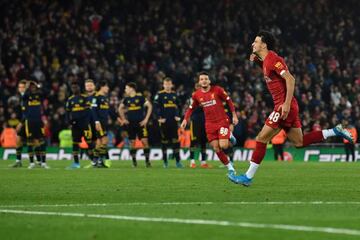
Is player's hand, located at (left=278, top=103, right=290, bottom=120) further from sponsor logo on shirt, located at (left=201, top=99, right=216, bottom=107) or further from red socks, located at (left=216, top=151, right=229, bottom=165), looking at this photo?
sponsor logo on shirt, located at (left=201, top=99, right=216, bottom=107)

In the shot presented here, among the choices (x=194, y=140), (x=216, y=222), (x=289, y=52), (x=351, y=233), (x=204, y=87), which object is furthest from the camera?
(x=289, y=52)

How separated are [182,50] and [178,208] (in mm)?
30805

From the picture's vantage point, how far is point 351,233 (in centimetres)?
950

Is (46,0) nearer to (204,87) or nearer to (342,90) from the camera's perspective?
(342,90)

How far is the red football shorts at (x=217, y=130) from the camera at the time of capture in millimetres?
22141

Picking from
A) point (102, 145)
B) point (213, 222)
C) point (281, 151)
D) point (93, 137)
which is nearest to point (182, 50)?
point (281, 151)

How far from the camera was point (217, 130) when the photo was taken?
73.4ft

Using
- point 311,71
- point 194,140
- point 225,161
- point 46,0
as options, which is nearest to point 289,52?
point 311,71

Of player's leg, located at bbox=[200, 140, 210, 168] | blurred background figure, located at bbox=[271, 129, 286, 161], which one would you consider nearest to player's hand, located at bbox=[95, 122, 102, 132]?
player's leg, located at bbox=[200, 140, 210, 168]

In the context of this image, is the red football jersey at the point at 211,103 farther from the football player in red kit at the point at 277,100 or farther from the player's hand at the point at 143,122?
the football player in red kit at the point at 277,100

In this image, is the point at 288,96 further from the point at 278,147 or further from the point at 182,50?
the point at 182,50

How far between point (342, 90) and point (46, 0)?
1368cm

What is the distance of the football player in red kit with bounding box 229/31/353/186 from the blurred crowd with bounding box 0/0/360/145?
21066 mm

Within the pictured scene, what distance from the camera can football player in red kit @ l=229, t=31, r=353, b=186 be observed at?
15.4 meters
